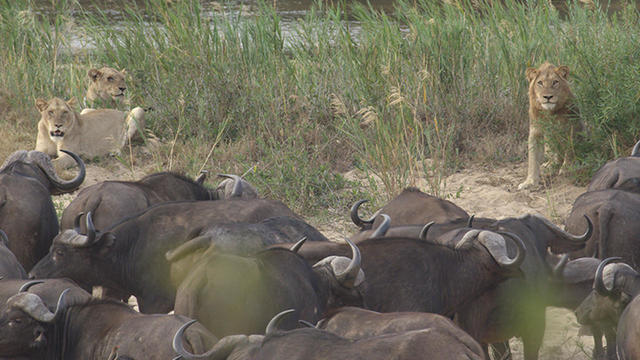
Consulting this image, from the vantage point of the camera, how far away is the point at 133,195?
7004 millimetres

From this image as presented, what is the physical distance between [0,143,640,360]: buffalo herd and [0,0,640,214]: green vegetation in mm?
1878

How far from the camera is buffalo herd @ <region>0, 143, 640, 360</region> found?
14.6ft

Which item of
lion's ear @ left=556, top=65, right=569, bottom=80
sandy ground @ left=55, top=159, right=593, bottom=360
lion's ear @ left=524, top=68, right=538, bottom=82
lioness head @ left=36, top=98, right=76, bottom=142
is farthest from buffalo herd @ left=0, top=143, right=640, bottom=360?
lioness head @ left=36, top=98, right=76, bottom=142

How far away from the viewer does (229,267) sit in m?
5.05

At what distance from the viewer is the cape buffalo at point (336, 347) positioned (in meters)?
3.79

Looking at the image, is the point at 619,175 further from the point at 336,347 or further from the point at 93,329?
the point at 93,329

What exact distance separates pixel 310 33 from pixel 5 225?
6.60 m

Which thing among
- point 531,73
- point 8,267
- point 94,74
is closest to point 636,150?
point 531,73

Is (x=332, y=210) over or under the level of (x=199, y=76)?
under

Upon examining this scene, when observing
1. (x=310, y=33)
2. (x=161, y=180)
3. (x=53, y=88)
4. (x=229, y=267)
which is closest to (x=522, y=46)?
(x=310, y=33)

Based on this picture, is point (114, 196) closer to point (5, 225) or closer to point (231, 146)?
point (5, 225)

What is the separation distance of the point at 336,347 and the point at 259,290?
1.22 meters

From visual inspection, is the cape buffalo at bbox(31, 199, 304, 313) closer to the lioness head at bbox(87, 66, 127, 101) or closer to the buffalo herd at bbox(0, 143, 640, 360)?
the buffalo herd at bbox(0, 143, 640, 360)

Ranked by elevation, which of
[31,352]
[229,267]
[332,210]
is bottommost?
[332,210]
